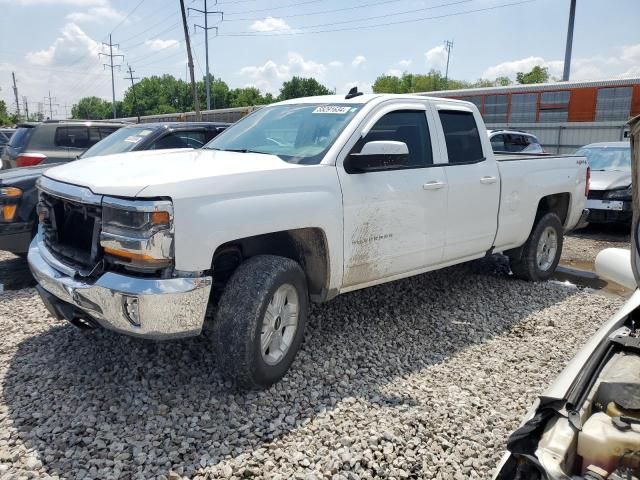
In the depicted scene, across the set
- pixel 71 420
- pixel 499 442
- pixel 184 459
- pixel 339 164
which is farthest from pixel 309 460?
pixel 339 164

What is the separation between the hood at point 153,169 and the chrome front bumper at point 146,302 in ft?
1.69

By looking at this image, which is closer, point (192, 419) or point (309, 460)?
point (309, 460)

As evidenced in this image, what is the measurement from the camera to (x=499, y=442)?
3.05 m

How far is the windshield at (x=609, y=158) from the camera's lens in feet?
33.8

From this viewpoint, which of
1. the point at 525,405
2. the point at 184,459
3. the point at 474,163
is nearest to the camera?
the point at 184,459

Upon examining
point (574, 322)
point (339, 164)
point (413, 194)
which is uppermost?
point (339, 164)

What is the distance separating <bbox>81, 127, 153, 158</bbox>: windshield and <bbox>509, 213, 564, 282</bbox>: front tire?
16.3 feet

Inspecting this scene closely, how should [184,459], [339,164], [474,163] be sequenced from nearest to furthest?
[184,459]
[339,164]
[474,163]

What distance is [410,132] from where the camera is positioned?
4.49 m

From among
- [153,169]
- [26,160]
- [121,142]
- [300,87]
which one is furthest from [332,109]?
[300,87]

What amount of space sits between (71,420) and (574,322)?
14.2ft

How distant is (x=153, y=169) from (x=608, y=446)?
9.04 ft

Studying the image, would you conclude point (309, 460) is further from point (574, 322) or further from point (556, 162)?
point (556, 162)

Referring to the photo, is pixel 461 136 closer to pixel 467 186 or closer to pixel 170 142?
pixel 467 186
